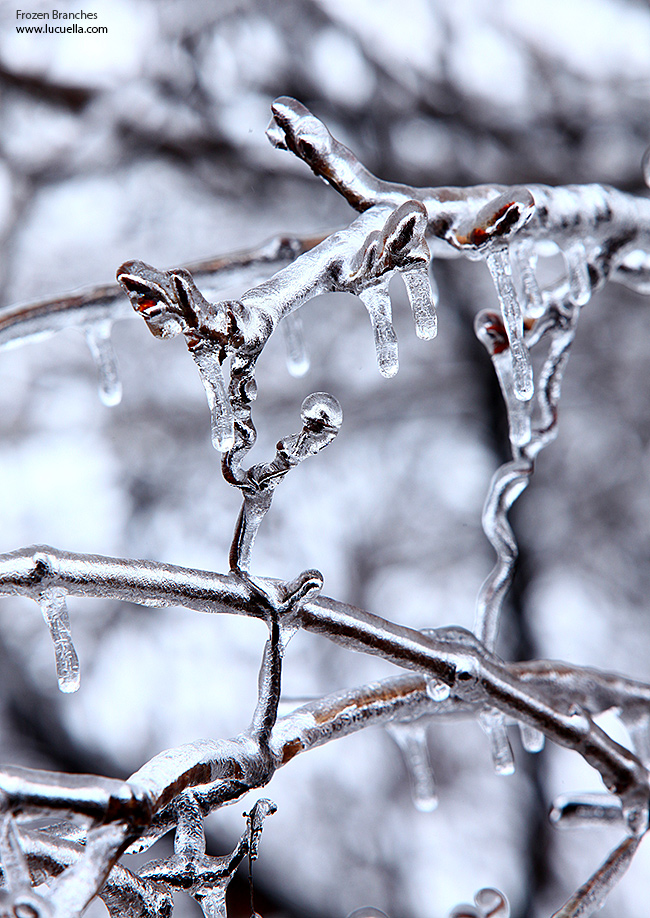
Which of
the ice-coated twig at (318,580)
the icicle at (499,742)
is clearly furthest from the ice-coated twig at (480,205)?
the icicle at (499,742)

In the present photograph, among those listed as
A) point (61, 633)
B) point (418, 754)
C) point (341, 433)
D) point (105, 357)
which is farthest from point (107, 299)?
point (341, 433)

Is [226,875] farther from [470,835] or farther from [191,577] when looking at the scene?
[470,835]

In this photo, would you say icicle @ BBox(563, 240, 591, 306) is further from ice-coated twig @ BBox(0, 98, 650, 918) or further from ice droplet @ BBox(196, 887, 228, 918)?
ice droplet @ BBox(196, 887, 228, 918)

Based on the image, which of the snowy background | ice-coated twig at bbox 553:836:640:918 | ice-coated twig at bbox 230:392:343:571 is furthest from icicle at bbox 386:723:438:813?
the snowy background

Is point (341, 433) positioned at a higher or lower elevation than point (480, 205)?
higher

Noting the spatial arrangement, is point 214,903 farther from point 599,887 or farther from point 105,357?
point 105,357

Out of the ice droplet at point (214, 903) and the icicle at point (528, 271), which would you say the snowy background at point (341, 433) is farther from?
the ice droplet at point (214, 903)

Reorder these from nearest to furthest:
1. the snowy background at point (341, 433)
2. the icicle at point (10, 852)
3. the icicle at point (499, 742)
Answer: the icicle at point (10, 852) < the icicle at point (499, 742) < the snowy background at point (341, 433)
